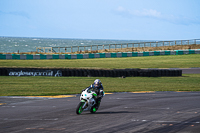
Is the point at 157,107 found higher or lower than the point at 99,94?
lower

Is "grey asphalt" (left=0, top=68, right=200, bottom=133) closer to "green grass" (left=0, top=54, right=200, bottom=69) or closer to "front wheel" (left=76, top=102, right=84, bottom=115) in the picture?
"front wheel" (left=76, top=102, right=84, bottom=115)

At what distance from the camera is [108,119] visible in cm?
1110

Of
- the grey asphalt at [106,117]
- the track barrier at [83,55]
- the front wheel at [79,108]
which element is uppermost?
the track barrier at [83,55]

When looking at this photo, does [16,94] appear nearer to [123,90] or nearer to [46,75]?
[123,90]

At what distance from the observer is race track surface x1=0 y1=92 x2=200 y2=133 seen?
950 centimetres

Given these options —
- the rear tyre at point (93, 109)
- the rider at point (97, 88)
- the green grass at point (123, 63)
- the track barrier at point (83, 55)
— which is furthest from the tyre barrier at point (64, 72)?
the track barrier at point (83, 55)

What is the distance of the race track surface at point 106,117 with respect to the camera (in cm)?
950

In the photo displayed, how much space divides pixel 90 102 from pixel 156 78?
1780cm

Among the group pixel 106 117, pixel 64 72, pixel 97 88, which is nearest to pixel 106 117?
pixel 106 117

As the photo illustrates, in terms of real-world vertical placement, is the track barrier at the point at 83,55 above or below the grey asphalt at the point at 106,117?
above

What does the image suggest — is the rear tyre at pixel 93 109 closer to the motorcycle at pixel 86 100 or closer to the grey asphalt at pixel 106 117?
the grey asphalt at pixel 106 117

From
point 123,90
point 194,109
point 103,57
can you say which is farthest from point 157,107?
point 103,57

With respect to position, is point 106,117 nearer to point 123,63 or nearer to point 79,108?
point 79,108

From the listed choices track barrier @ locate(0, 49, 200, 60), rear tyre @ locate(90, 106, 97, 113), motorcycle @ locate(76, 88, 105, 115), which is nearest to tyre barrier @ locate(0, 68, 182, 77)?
rear tyre @ locate(90, 106, 97, 113)
